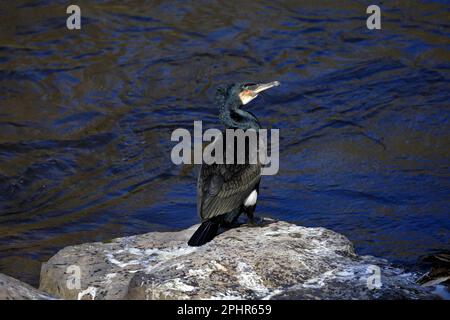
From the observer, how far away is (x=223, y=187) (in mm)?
5969

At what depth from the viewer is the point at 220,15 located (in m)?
12.1

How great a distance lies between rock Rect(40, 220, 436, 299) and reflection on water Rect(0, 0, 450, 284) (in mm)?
1522

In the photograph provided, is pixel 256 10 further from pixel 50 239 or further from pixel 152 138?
pixel 50 239

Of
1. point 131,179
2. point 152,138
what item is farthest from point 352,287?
point 152,138

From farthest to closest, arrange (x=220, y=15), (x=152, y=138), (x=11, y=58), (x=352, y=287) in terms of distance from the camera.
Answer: (x=220, y=15) < (x=11, y=58) < (x=152, y=138) < (x=352, y=287)

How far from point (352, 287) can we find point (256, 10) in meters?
7.58

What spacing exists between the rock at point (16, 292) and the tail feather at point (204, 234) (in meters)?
1.08

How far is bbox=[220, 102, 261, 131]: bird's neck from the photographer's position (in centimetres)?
628

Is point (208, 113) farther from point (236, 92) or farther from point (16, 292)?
point (16, 292)

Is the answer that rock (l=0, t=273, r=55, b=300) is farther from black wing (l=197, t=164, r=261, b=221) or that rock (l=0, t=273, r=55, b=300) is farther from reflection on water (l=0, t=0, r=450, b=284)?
reflection on water (l=0, t=0, r=450, b=284)

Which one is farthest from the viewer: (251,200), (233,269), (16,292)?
(251,200)

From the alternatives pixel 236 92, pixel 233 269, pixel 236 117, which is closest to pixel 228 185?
pixel 236 117

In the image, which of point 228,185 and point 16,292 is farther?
point 228,185

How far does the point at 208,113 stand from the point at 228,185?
426 centimetres
